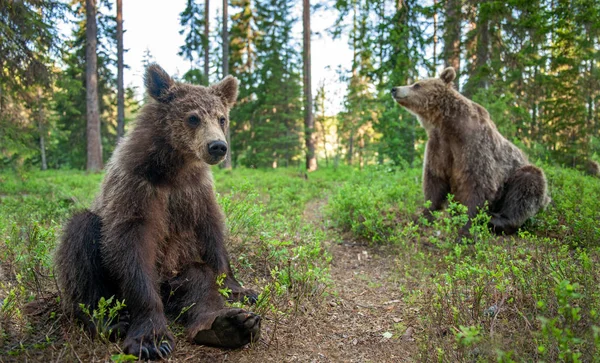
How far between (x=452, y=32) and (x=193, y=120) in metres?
11.0

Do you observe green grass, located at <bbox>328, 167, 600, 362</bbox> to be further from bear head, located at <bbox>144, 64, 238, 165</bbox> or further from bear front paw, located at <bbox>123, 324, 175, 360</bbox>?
bear head, located at <bbox>144, 64, 238, 165</bbox>

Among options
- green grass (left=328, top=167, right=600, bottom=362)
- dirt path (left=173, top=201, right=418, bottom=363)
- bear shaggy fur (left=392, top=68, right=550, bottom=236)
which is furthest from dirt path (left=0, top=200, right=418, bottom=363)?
bear shaggy fur (left=392, top=68, right=550, bottom=236)

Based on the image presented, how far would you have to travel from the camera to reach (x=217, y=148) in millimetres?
3426

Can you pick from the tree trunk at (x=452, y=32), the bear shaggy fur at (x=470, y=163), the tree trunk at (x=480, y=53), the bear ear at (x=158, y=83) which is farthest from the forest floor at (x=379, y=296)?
the tree trunk at (x=452, y=32)

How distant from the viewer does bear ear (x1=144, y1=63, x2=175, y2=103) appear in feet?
12.1

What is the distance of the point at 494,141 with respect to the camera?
6.41 metres

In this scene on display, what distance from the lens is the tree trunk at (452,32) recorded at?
1183 centimetres

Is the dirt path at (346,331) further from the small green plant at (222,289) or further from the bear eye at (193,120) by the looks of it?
the bear eye at (193,120)

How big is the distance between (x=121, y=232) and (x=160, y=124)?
1.06m

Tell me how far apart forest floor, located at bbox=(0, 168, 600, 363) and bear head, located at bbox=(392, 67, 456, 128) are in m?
1.74

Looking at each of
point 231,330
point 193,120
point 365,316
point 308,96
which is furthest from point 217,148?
point 308,96

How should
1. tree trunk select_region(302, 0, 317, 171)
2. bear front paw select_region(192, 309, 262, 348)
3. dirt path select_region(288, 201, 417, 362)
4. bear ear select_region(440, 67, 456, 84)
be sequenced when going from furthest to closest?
tree trunk select_region(302, 0, 317, 171) → bear ear select_region(440, 67, 456, 84) → dirt path select_region(288, 201, 417, 362) → bear front paw select_region(192, 309, 262, 348)

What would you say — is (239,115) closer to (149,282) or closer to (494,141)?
(494,141)

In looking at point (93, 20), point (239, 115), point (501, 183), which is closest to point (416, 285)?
point (501, 183)
